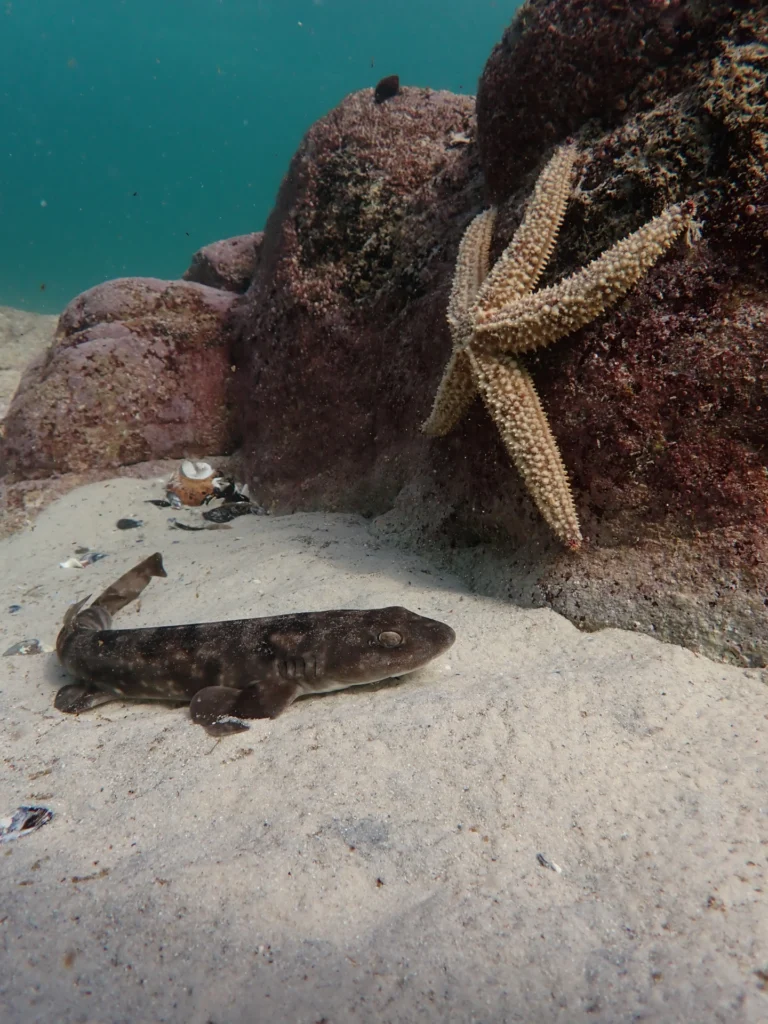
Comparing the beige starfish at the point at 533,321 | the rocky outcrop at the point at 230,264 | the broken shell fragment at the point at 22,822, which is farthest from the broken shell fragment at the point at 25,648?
the rocky outcrop at the point at 230,264

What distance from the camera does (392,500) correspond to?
20.1ft

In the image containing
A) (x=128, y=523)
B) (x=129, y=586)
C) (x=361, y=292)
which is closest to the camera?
(x=129, y=586)

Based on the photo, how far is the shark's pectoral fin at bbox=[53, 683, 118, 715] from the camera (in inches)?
150

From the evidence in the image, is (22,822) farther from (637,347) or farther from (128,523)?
(128,523)

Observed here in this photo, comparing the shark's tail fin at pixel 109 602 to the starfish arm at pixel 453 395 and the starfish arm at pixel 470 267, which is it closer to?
the starfish arm at pixel 453 395

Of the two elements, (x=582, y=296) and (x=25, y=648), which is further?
(x=25, y=648)

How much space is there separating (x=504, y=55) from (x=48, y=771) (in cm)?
616

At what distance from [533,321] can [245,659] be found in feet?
9.96

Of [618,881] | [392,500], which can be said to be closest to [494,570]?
[392,500]

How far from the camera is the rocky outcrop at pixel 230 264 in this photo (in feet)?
32.9

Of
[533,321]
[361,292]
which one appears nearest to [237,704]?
[533,321]

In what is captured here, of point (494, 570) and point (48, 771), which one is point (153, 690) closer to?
point (48, 771)

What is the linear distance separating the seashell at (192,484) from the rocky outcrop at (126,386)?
28.3 inches

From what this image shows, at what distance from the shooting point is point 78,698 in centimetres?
390
